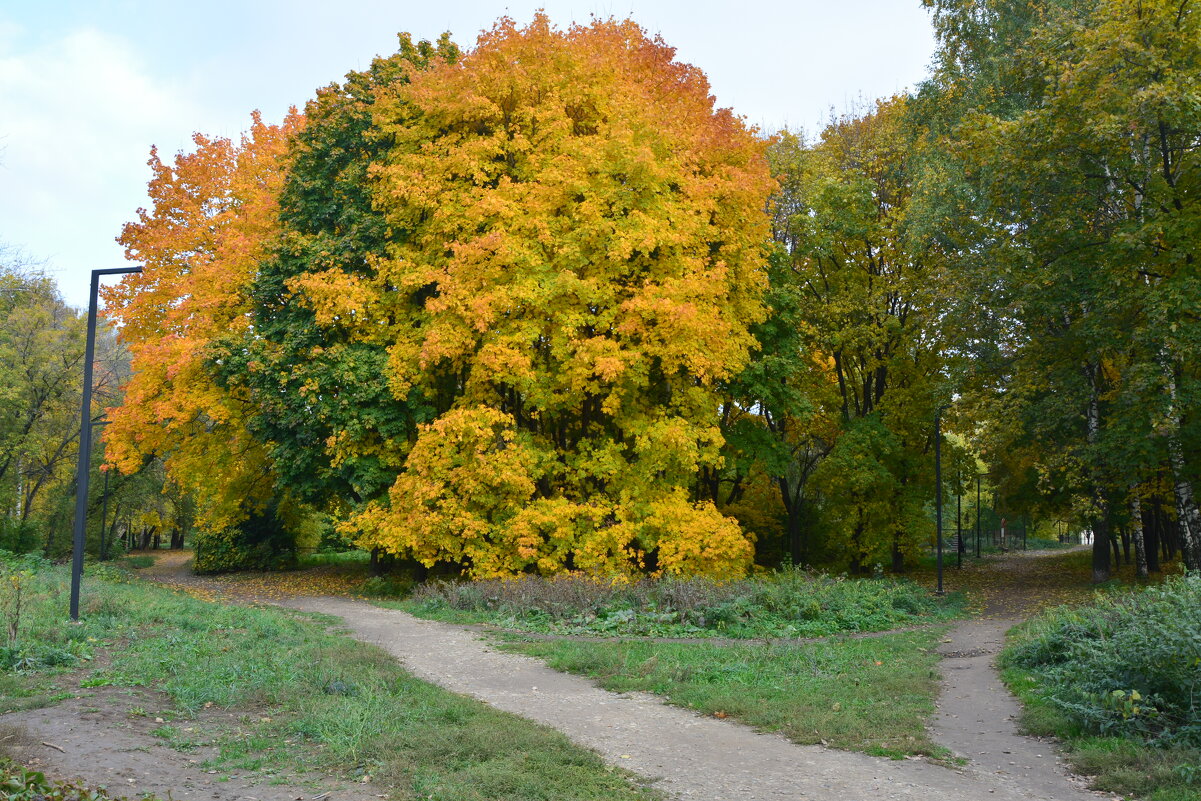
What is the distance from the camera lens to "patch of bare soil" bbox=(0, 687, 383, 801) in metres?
5.60

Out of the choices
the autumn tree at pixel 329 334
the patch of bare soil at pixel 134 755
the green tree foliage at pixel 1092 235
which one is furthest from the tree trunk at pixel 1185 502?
the patch of bare soil at pixel 134 755

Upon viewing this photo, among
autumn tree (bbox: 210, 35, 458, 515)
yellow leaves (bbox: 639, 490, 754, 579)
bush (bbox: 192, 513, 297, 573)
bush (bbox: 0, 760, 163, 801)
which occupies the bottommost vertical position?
bush (bbox: 192, 513, 297, 573)

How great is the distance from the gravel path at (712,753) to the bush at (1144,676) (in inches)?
31.3

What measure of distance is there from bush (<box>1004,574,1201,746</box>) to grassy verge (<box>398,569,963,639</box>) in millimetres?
5434

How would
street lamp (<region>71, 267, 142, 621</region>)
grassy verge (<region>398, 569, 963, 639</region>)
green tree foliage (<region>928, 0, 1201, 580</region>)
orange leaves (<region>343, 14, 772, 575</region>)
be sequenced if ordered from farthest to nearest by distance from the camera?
orange leaves (<region>343, 14, 772, 575</region>) < green tree foliage (<region>928, 0, 1201, 580</region>) < grassy verge (<region>398, 569, 963, 639</region>) < street lamp (<region>71, 267, 142, 621</region>)

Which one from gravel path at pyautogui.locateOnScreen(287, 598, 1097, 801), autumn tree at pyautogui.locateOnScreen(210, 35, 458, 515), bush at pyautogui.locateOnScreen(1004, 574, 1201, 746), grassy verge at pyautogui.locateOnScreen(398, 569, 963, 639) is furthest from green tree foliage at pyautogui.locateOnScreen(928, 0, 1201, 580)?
autumn tree at pyautogui.locateOnScreen(210, 35, 458, 515)

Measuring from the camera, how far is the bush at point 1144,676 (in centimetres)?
674

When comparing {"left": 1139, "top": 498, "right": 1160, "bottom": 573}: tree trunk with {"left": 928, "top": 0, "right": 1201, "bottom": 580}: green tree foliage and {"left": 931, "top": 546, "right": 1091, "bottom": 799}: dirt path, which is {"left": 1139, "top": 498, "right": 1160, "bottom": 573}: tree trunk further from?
{"left": 931, "top": 546, "right": 1091, "bottom": 799}: dirt path

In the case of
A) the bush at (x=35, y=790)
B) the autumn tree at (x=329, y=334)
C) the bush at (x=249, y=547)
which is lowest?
the bush at (x=249, y=547)

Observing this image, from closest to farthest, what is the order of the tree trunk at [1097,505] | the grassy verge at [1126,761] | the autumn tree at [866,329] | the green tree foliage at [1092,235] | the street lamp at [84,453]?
the grassy verge at [1126,761], the street lamp at [84,453], the green tree foliage at [1092,235], the tree trunk at [1097,505], the autumn tree at [866,329]

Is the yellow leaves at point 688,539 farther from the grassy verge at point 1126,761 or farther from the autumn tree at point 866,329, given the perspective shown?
the grassy verge at point 1126,761

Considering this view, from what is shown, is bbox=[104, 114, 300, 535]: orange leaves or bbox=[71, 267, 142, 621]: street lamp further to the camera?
bbox=[104, 114, 300, 535]: orange leaves

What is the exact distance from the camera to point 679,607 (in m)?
14.5

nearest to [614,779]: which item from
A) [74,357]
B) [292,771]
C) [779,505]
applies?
[292,771]
